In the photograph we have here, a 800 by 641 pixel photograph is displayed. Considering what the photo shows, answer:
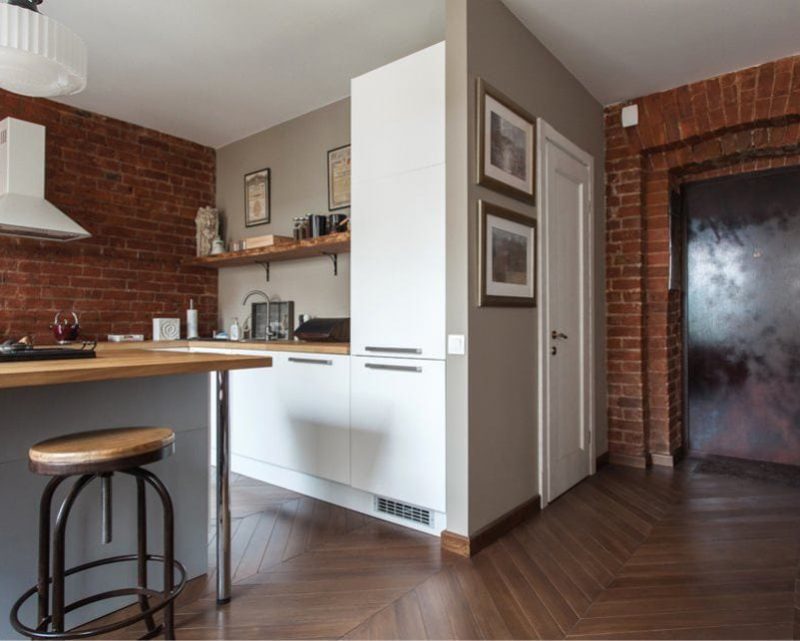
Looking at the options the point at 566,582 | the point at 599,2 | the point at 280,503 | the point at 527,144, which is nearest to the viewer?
the point at 566,582

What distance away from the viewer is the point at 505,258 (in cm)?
253

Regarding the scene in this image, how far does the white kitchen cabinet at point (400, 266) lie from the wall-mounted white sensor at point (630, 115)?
75.6 inches

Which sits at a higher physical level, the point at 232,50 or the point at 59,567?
the point at 232,50

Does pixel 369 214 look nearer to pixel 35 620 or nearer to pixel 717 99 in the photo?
pixel 35 620

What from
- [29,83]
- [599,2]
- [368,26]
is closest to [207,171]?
[368,26]

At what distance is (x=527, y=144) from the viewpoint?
8.94 feet

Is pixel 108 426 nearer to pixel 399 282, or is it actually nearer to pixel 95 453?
pixel 95 453

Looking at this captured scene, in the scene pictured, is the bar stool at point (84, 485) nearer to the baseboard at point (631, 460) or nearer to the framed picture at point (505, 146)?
the framed picture at point (505, 146)

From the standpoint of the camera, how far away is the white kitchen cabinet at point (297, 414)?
112 inches

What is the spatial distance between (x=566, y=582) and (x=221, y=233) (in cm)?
392

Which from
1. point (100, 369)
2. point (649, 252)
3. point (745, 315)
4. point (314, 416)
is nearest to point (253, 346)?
point (314, 416)

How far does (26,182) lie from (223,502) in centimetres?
279

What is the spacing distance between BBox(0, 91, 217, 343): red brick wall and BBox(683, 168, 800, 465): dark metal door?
411 centimetres

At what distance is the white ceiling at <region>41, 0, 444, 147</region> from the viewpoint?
263 cm
